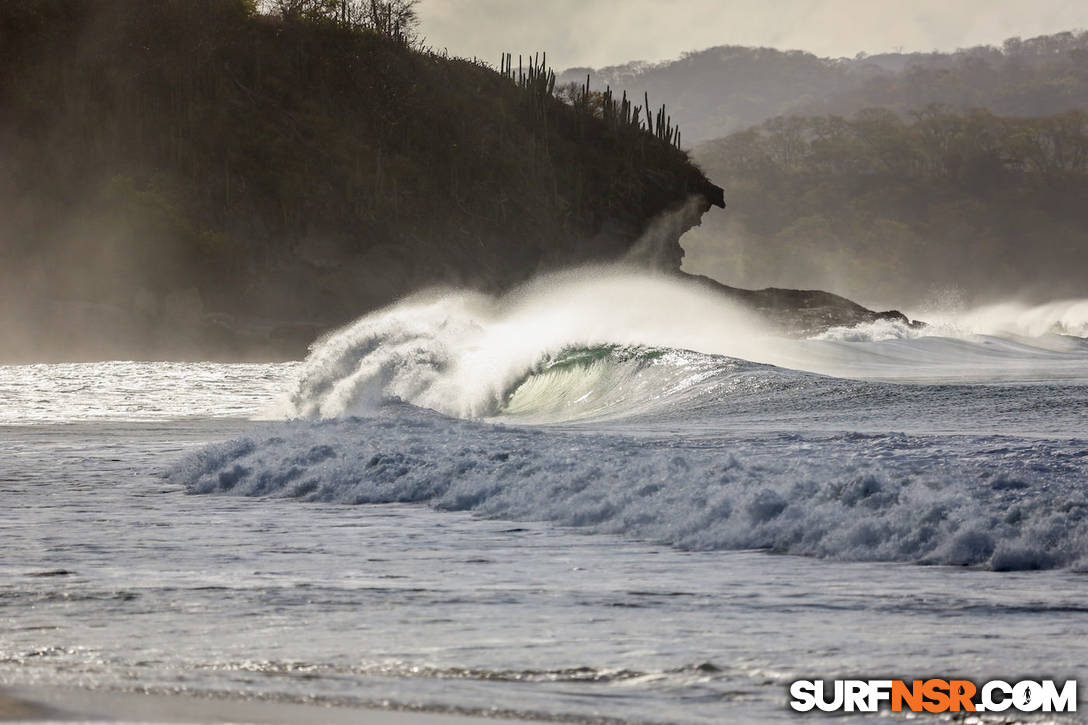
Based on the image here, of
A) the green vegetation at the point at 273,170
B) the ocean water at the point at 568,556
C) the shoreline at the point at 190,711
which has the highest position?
the green vegetation at the point at 273,170

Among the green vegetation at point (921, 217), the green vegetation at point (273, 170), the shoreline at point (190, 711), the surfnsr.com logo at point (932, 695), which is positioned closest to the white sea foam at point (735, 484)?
the surfnsr.com logo at point (932, 695)

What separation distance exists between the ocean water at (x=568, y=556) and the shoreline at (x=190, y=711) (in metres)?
0.09

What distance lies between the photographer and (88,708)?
438 centimetres

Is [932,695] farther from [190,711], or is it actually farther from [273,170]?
[273,170]

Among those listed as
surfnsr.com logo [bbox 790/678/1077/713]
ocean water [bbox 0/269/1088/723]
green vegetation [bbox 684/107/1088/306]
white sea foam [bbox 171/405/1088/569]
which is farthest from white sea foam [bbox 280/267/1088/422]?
green vegetation [bbox 684/107/1088/306]

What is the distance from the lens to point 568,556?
24.2 feet

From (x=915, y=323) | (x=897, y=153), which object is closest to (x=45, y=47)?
(x=915, y=323)

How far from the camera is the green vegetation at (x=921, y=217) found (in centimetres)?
18225

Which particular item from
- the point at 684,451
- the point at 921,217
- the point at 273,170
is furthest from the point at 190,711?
the point at 921,217

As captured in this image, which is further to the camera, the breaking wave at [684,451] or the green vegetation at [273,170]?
the green vegetation at [273,170]

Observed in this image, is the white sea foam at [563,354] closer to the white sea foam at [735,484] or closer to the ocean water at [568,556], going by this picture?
the ocean water at [568,556]

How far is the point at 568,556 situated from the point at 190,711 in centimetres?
328

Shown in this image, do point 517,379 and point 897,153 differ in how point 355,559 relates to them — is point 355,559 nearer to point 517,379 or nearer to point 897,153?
point 517,379

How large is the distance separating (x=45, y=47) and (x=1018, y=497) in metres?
62.6
